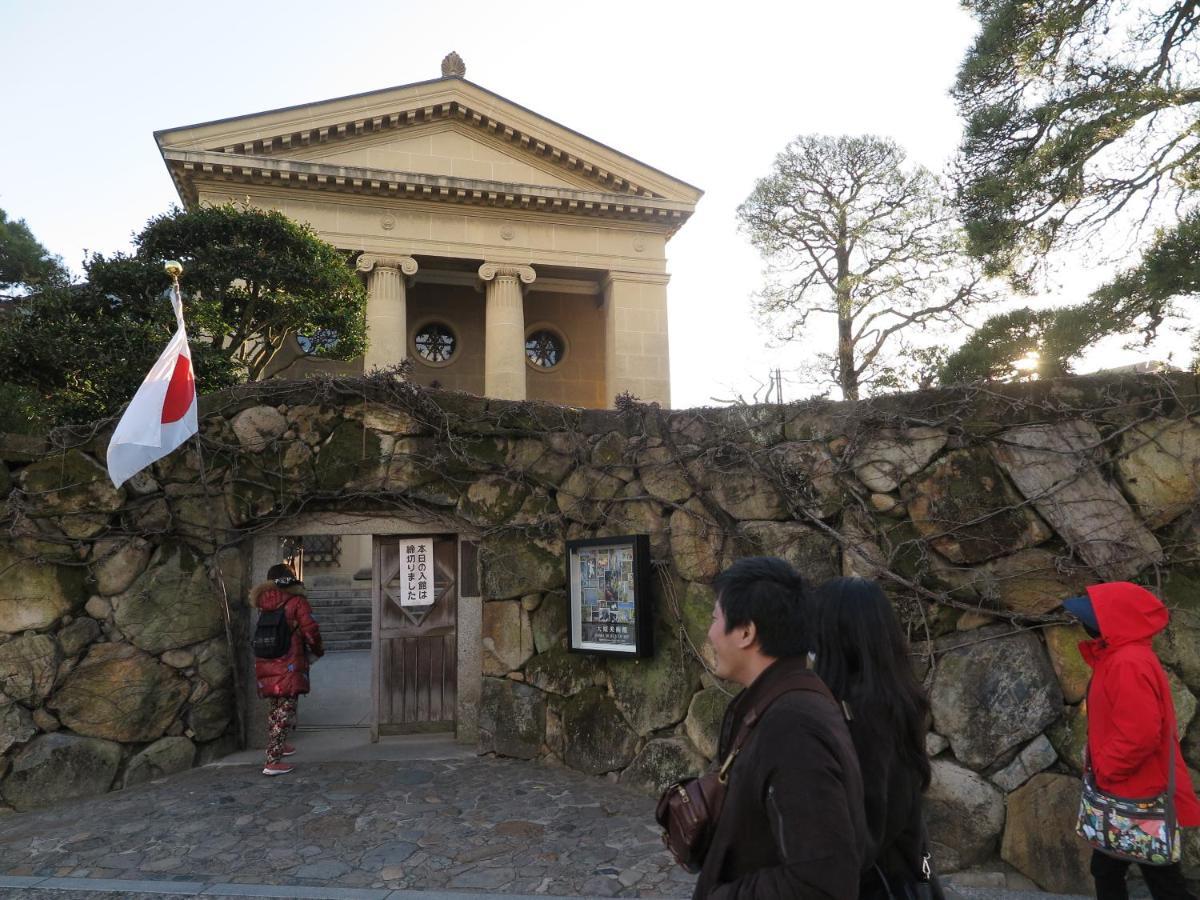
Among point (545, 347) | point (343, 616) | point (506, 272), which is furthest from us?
point (545, 347)

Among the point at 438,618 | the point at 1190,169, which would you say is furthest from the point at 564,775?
the point at 1190,169

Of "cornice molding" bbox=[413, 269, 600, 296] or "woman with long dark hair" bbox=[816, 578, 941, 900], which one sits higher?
"cornice molding" bbox=[413, 269, 600, 296]

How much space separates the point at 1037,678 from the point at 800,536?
5.56 ft

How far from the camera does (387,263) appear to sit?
19.3 m

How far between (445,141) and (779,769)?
21.3 metres

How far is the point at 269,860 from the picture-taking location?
193 inches

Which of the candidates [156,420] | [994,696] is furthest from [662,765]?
[156,420]

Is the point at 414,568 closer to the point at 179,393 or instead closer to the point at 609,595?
the point at 609,595

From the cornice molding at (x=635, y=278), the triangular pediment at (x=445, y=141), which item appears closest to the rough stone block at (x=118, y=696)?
the triangular pediment at (x=445, y=141)

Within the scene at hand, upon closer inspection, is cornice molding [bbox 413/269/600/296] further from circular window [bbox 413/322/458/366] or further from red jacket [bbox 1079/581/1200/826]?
red jacket [bbox 1079/581/1200/826]

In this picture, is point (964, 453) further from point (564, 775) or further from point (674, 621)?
point (564, 775)

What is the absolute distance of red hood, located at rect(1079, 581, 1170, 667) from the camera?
10.8 ft

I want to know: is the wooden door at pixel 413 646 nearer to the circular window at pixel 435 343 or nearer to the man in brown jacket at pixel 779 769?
the man in brown jacket at pixel 779 769

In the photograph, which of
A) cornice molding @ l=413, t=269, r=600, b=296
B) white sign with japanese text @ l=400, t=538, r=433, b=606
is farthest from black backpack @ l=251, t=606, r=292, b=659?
cornice molding @ l=413, t=269, r=600, b=296
